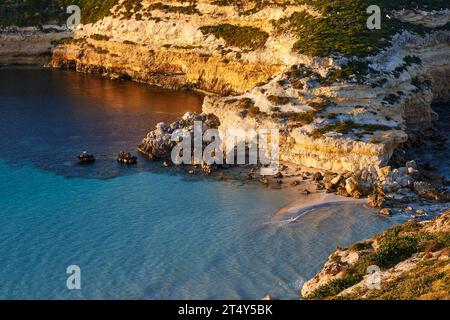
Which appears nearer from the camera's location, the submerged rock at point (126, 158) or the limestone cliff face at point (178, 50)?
the submerged rock at point (126, 158)

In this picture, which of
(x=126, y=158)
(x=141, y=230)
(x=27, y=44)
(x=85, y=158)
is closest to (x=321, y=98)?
(x=126, y=158)

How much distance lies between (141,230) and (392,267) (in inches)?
733

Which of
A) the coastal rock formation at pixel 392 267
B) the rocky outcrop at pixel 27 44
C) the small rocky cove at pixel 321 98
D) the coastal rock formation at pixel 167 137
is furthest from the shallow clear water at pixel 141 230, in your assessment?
the rocky outcrop at pixel 27 44

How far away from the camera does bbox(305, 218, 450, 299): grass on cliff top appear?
35219 mm

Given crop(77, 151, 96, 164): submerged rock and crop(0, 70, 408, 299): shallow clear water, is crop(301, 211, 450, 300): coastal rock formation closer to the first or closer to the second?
crop(0, 70, 408, 299): shallow clear water

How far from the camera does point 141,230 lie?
47.9m

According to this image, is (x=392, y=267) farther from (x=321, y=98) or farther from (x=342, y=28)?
(x=342, y=28)

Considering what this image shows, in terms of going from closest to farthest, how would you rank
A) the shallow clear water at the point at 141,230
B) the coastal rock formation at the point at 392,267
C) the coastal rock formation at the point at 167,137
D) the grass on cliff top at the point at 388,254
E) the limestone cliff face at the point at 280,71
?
the coastal rock formation at the point at 392,267 → the grass on cliff top at the point at 388,254 → the shallow clear water at the point at 141,230 → the limestone cliff face at the point at 280,71 → the coastal rock formation at the point at 167,137

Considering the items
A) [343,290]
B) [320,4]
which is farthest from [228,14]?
[343,290]

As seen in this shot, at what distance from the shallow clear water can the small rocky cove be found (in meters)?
3.10

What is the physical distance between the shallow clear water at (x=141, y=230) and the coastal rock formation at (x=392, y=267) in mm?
2901

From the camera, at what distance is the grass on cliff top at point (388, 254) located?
116ft

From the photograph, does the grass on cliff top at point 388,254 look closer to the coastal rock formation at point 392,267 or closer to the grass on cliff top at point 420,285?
the coastal rock formation at point 392,267

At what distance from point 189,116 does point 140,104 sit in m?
19.7
